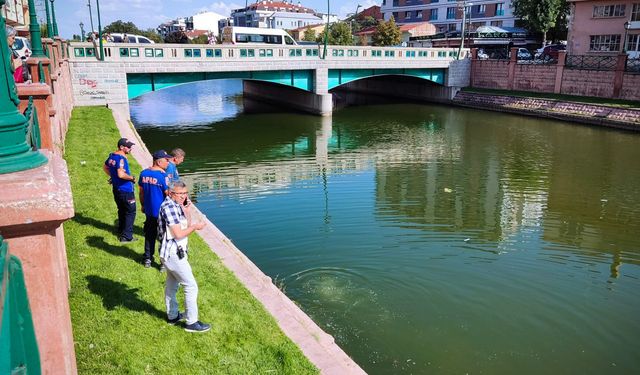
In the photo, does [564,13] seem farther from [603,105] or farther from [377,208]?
[377,208]

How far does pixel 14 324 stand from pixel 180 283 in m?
3.79

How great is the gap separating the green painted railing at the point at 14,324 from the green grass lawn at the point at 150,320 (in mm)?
3058

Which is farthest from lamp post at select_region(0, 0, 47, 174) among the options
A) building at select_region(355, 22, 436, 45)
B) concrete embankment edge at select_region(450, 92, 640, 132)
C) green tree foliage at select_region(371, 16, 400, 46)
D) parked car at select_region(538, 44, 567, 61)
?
building at select_region(355, 22, 436, 45)

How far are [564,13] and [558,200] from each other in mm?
48022

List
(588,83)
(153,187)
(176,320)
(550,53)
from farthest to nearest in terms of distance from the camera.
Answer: (550,53), (588,83), (153,187), (176,320)

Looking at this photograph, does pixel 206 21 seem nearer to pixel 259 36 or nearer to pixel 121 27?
pixel 121 27

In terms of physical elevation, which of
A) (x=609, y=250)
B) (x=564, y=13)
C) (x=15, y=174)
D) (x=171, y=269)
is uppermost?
(x=564, y=13)

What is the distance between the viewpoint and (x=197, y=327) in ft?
22.2

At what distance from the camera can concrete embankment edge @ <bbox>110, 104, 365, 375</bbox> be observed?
668cm

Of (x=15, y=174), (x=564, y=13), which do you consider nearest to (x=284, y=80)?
(x=15, y=174)

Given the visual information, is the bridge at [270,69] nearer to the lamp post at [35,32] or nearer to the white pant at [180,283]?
the lamp post at [35,32]

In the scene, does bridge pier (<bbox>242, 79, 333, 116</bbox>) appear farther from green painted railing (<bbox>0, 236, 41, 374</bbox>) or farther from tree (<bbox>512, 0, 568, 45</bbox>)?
green painted railing (<bbox>0, 236, 41, 374</bbox>)

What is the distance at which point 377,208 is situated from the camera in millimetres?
16219

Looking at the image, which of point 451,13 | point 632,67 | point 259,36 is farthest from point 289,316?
point 451,13
